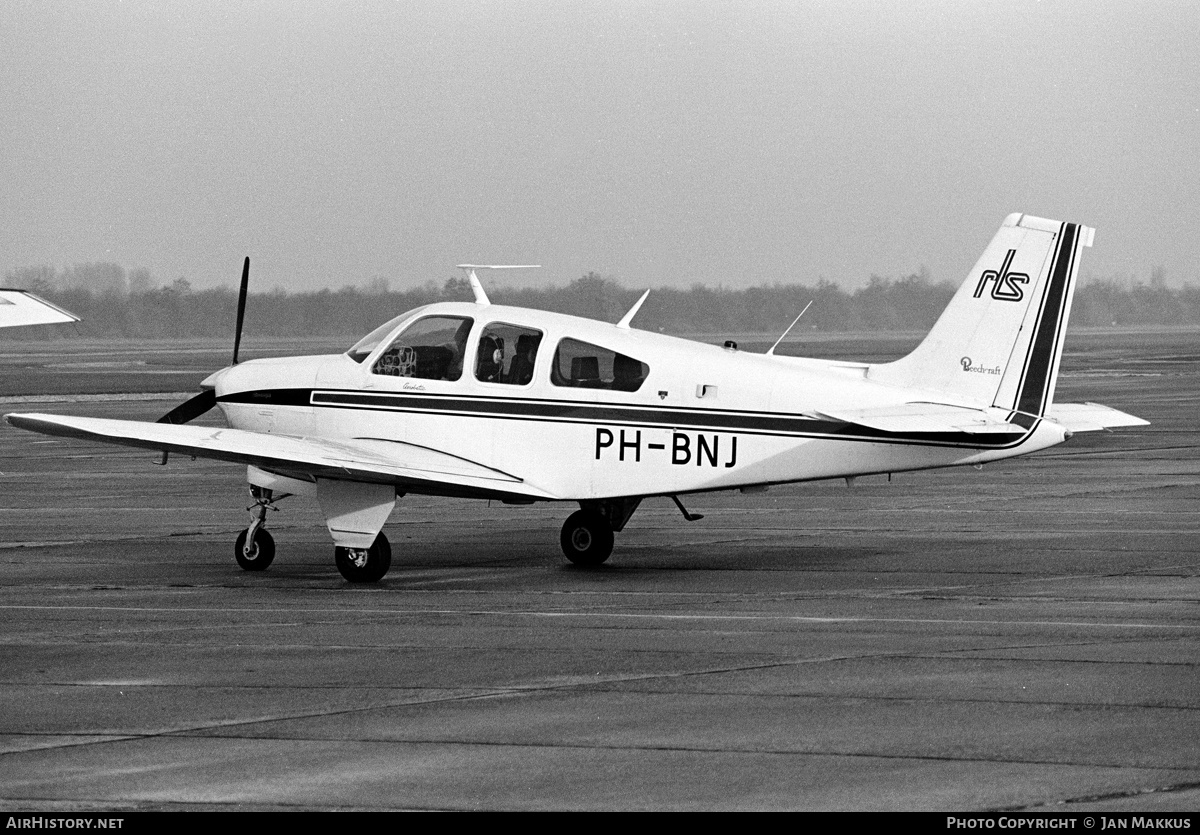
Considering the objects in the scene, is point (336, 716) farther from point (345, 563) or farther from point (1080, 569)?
point (1080, 569)

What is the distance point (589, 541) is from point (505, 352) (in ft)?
6.02

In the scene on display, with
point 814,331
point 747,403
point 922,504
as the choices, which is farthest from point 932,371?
point 814,331

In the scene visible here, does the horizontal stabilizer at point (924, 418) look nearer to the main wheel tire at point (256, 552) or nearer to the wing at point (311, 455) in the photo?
the wing at point (311, 455)

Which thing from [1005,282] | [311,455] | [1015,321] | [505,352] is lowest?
[311,455]

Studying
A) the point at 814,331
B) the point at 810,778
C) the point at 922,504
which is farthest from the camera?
the point at 814,331

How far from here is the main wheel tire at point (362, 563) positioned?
48.5ft

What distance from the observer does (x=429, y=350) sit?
622 inches

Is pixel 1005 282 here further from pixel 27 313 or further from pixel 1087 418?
pixel 27 313

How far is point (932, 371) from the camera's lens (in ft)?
48.6

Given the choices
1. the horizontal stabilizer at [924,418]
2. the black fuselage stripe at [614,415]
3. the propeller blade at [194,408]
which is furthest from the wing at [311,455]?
the horizontal stabilizer at [924,418]

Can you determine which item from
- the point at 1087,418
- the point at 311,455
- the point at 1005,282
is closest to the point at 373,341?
the point at 311,455

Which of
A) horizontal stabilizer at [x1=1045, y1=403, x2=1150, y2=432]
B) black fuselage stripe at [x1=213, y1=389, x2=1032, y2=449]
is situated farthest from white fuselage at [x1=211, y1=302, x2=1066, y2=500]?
horizontal stabilizer at [x1=1045, y1=403, x2=1150, y2=432]

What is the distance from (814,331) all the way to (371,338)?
383ft

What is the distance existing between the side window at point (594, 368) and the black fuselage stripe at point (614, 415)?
0.19 metres
